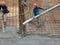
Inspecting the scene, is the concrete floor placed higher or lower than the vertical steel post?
lower

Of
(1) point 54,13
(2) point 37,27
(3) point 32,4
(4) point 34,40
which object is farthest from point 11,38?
(3) point 32,4

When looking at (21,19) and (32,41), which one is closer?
(32,41)

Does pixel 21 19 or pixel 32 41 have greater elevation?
pixel 21 19

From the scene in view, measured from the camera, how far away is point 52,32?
12.2 m

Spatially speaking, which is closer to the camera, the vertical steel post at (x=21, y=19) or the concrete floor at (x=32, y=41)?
Answer: the concrete floor at (x=32, y=41)

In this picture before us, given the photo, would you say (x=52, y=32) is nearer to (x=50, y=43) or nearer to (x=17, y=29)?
(x=17, y=29)

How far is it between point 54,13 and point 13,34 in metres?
2.41

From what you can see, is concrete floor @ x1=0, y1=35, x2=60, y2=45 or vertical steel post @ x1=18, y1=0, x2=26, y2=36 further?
vertical steel post @ x1=18, y1=0, x2=26, y2=36

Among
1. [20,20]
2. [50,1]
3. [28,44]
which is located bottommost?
[28,44]

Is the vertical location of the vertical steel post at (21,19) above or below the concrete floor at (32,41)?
above

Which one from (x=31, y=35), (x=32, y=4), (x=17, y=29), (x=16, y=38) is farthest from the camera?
(x=32, y=4)

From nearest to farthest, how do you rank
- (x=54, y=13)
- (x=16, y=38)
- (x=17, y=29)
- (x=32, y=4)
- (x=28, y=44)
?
1. (x=28, y=44)
2. (x=16, y=38)
3. (x=17, y=29)
4. (x=54, y=13)
5. (x=32, y=4)

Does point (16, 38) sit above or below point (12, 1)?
below

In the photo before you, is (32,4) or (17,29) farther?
(32,4)
